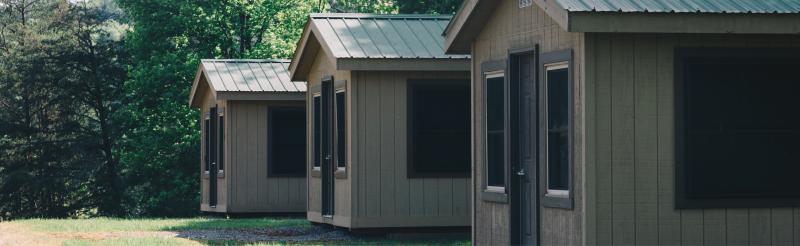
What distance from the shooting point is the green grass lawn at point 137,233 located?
60.2 feet

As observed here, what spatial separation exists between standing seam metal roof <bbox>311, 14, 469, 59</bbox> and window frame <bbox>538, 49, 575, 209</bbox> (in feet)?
16.8

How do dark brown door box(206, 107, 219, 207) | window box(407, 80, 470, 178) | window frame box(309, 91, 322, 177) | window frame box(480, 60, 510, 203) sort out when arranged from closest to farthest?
window frame box(480, 60, 510, 203) → window box(407, 80, 470, 178) → window frame box(309, 91, 322, 177) → dark brown door box(206, 107, 219, 207)

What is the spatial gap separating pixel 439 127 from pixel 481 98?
3.85 m

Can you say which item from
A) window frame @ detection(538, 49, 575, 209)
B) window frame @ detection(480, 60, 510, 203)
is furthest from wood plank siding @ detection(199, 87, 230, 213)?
window frame @ detection(538, 49, 575, 209)

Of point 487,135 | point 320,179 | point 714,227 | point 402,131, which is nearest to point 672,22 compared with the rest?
point 714,227

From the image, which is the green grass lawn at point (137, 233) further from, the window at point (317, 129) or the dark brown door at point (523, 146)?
the dark brown door at point (523, 146)

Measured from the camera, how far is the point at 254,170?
26.9m

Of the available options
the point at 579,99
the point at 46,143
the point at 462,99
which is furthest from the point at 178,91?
the point at 579,99

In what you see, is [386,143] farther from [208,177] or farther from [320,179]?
[208,177]

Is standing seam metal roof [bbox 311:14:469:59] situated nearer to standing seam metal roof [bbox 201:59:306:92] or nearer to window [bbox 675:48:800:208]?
standing seam metal roof [bbox 201:59:306:92]

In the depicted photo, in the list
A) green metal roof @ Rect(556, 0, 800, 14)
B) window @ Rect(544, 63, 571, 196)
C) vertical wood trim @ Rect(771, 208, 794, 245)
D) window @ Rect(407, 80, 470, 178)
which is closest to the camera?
green metal roof @ Rect(556, 0, 800, 14)

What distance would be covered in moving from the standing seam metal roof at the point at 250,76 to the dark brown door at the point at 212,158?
126 cm

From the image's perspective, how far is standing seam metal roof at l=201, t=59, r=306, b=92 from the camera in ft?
85.7

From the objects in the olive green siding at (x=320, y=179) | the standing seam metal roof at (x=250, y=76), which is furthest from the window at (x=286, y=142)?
the olive green siding at (x=320, y=179)
